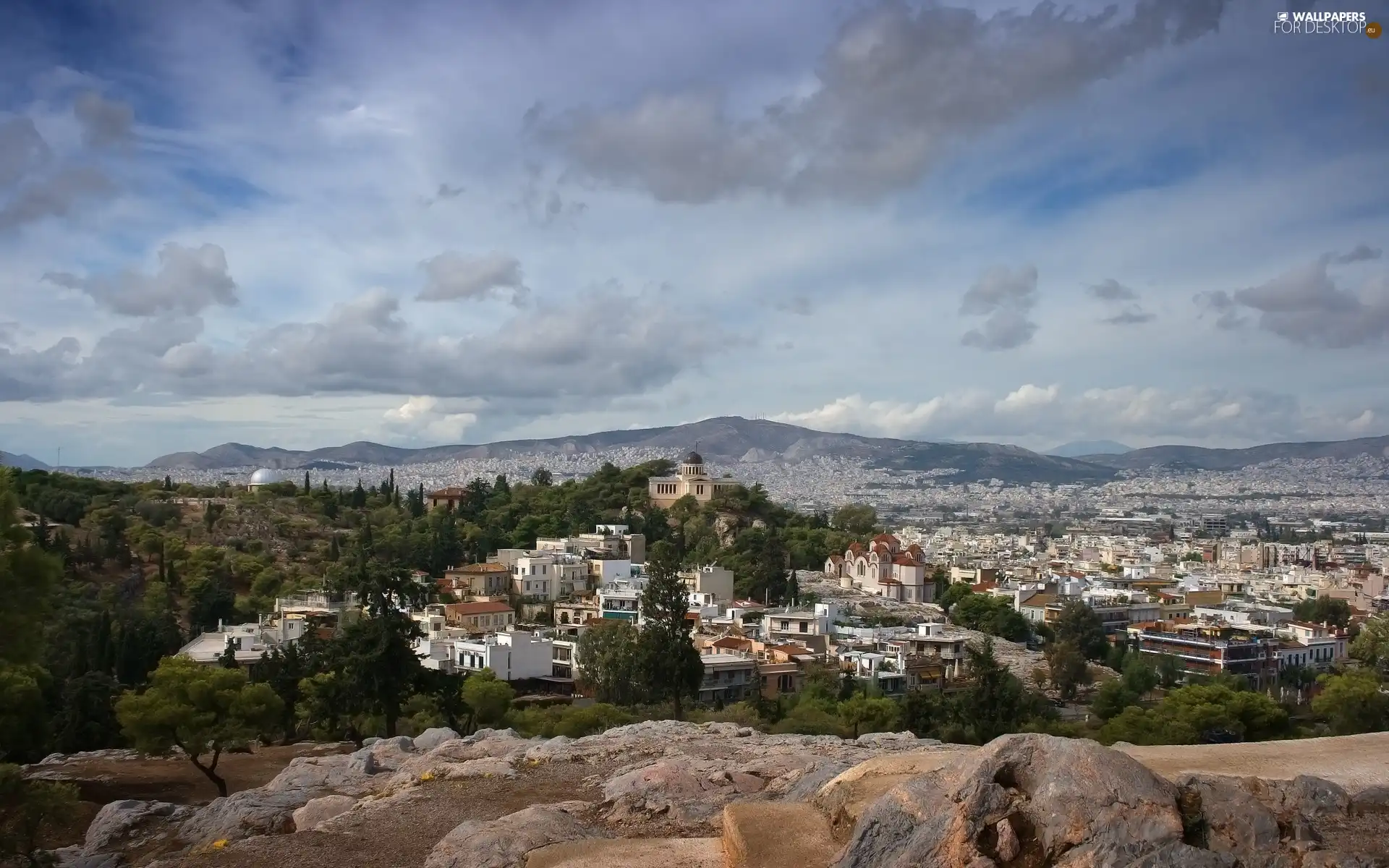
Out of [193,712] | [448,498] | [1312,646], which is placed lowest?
[1312,646]

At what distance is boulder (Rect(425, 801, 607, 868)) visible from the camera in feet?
29.0

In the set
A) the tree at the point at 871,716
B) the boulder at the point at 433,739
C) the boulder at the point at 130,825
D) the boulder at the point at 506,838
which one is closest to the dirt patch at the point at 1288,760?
the boulder at the point at 506,838

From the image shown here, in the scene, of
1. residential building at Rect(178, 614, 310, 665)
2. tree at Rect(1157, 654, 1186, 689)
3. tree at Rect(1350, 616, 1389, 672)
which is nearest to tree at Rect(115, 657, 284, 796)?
residential building at Rect(178, 614, 310, 665)

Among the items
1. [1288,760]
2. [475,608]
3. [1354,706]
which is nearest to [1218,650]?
[1354,706]

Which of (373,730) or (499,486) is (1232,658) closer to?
(373,730)

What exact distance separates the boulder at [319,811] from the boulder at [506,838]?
102 inches

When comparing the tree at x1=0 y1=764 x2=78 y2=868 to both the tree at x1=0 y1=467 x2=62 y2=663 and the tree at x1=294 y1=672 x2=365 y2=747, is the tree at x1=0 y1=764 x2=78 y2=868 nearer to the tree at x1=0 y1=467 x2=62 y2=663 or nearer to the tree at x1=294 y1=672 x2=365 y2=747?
the tree at x1=0 y1=467 x2=62 y2=663

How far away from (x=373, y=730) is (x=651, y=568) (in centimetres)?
751

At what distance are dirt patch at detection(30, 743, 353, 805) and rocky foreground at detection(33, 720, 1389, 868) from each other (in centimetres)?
396

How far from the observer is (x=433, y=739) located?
55.3 feet

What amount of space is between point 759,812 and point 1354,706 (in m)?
25.3

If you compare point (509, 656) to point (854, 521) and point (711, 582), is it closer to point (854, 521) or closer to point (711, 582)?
point (711, 582)

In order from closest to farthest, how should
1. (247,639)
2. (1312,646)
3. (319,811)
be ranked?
(319,811) < (247,639) < (1312,646)

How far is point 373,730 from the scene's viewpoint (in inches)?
981
